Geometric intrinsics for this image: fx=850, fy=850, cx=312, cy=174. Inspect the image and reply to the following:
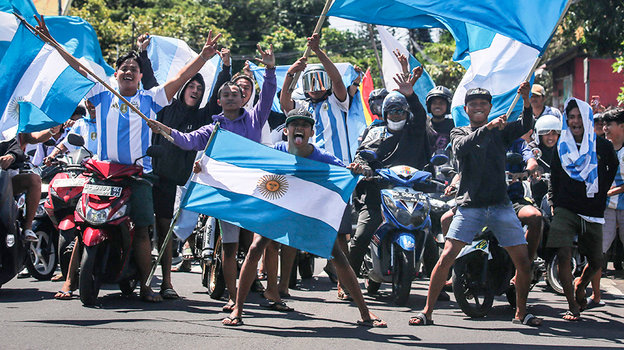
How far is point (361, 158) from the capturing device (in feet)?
27.0

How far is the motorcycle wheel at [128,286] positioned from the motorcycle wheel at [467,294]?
9.87 feet

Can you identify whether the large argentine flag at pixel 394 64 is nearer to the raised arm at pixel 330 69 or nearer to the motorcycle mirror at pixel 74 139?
the raised arm at pixel 330 69

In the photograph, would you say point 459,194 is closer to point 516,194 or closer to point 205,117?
point 516,194

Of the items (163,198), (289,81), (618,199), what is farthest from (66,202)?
(618,199)

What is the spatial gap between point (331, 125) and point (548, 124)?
7.81 feet

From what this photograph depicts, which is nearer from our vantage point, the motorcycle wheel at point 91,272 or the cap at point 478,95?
the cap at point 478,95

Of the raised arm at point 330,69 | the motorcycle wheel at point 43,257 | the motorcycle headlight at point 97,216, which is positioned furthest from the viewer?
the motorcycle wheel at point 43,257

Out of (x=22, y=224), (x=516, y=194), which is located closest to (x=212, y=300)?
(x=22, y=224)

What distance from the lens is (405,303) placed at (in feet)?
26.7

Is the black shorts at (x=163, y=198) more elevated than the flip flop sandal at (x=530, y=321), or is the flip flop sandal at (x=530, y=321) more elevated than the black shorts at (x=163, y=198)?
the black shorts at (x=163, y=198)

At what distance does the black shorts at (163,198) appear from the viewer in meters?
8.49

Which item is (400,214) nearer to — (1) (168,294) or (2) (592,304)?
(2) (592,304)

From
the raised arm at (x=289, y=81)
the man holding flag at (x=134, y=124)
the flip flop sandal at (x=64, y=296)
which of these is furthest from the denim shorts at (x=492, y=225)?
the flip flop sandal at (x=64, y=296)

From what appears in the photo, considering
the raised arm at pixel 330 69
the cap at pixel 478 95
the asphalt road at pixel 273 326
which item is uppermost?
the raised arm at pixel 330 69
